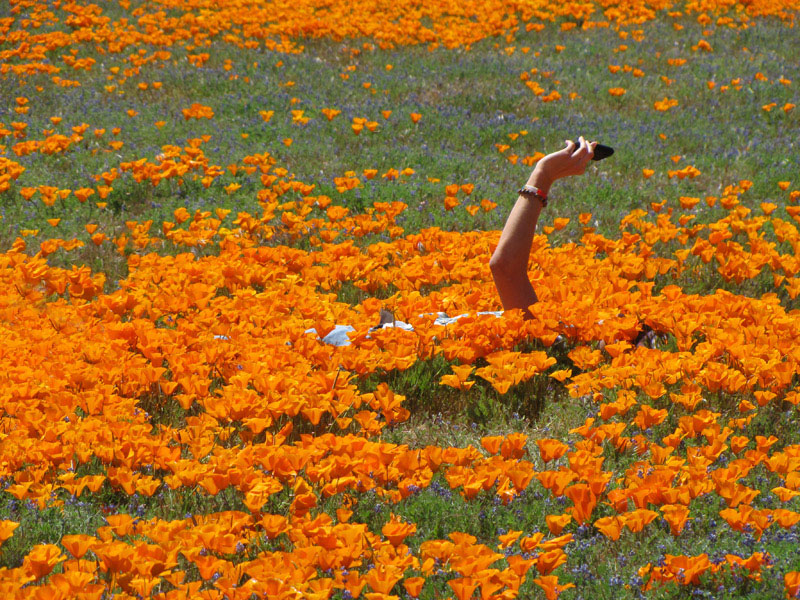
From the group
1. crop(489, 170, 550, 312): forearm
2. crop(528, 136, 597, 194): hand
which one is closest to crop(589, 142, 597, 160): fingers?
crop(528, 136, 597, 194): hand

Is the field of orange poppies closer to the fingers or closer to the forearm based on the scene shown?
the forearm

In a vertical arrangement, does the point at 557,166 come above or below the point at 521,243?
above

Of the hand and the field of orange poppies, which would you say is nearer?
the field of orange poppies

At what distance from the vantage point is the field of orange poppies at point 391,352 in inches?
114

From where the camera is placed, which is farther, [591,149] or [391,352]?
[591,149]

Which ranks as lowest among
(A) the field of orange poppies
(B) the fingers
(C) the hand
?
(A) the field of orange poppies

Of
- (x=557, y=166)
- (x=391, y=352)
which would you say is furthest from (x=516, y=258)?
(x=391, y=352)

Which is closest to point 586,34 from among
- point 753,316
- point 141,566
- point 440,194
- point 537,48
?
point 537,48

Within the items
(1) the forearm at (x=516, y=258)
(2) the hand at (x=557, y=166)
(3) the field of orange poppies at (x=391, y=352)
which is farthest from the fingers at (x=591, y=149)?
(3) the field of orange poppies at (x=391, y=352)

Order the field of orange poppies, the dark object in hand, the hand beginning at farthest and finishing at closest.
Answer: the hand < the dark object in hand < the field of orange poppies

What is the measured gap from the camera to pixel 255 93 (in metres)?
11.4

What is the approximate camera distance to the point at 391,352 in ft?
14.5

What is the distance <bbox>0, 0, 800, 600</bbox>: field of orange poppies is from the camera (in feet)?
9.46

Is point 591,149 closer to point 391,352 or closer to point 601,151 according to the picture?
point 601,151
